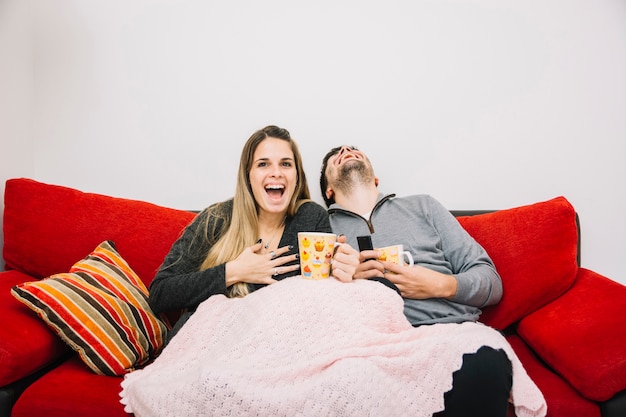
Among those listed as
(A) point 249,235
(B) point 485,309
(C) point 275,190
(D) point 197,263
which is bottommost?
(B) point 485,309

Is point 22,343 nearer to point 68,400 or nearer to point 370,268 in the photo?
point 68,400

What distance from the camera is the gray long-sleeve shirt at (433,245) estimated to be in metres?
1.57

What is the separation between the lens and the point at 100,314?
138 cm

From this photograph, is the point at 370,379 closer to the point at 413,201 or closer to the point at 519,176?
the point at 413,201

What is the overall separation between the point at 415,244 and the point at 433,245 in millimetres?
68

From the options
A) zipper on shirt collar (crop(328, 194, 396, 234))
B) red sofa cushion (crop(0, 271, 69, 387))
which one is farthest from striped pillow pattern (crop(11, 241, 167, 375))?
zipper on shirt collar (crop(328, 194, 396, 234))

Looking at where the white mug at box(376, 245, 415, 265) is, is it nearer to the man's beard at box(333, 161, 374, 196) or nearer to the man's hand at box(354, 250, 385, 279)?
the man's hand at box(354, 250, 385, 279)

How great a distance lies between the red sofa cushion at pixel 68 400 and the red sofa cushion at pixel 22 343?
6cm

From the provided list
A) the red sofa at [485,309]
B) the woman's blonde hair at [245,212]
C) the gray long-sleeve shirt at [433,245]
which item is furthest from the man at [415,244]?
the woman's blonde hair at [245,212]

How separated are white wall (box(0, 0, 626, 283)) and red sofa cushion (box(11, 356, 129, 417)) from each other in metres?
1.09

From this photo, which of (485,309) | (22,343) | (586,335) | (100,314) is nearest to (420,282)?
(485,309)

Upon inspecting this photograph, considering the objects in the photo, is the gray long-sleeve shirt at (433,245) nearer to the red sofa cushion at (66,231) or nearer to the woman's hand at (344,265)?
the woman's hand at (344,265)

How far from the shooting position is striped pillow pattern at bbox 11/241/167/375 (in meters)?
1.32

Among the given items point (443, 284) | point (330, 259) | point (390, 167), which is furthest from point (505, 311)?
point (390, 167)
